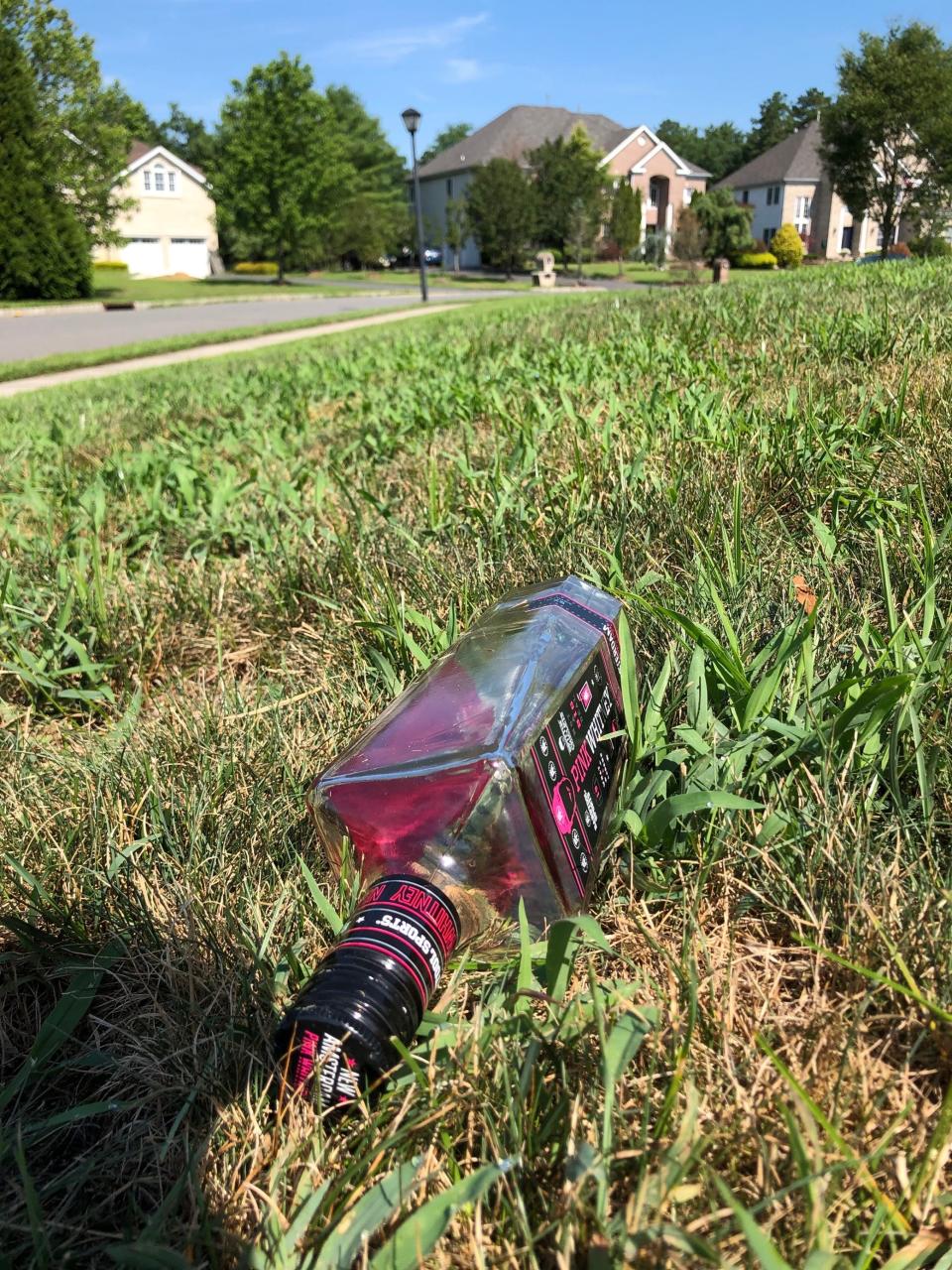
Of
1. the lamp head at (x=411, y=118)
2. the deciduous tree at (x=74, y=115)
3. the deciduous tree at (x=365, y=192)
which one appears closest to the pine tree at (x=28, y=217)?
the deciduous tree at (x=74, y=115)

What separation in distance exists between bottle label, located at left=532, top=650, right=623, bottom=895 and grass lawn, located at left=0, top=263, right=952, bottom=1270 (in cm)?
5

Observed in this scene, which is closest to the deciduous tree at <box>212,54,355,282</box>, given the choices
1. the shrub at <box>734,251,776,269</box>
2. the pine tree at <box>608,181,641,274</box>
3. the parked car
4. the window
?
the pine tree at <box>608,181,641,274</box>

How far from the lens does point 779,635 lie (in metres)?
1.54

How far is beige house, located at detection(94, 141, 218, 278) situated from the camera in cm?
5591

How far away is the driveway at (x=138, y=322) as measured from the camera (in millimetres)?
16844

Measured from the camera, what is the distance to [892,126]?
1266 inches

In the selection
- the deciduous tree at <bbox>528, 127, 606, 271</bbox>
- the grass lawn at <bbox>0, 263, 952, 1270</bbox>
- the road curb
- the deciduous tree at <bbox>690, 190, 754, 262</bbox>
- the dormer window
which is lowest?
the grass lawn at <bbox>0, 263, 952, 1270</bbox>

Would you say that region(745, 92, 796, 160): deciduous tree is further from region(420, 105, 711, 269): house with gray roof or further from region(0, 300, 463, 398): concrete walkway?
region(0, 300, 463, 398): concrete walkway

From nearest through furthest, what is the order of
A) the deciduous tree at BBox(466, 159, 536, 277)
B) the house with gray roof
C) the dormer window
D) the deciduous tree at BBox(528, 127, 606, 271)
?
1. the deciduous tree at BBox(466, 159, 536, 277)
2. the deciduous tree at BBox(528, 127, 606, 271)
3. the dormer window
4. the house with gray roof

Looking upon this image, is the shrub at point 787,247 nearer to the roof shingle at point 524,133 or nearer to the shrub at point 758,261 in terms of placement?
the shrub at point 758,261

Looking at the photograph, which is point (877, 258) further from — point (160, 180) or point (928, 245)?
point (160, 180)

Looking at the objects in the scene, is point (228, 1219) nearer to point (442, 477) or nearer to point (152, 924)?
point (152, 924)

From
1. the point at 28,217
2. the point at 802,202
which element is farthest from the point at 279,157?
the point at 802,202

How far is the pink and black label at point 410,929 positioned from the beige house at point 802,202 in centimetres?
7134
